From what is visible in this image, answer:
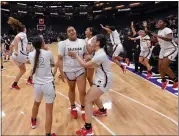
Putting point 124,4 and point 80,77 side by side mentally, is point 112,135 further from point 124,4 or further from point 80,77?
point 124,4

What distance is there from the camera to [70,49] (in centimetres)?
470

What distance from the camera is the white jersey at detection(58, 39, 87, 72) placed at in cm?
469

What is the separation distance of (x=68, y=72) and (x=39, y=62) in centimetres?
94

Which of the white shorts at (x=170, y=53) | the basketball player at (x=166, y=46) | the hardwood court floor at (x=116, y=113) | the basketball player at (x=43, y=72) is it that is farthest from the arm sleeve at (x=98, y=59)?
the white shorts at (x=170, y=53)

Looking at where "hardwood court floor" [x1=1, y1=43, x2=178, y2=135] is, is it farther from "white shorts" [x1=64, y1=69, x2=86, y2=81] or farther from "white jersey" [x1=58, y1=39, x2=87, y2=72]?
"white jersey" [x1=58, y1=39, x2=87, y2=72]

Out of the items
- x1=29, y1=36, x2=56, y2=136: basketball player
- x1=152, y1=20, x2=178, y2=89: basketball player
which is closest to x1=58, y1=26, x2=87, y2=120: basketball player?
x1=29, y1=36, x2=56, y2=136: basketball player

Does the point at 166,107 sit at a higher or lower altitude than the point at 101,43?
lower

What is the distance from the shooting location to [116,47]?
31.7 feet

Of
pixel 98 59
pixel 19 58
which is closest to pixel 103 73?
pixel 98 59

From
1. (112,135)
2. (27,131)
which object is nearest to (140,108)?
(112,135)

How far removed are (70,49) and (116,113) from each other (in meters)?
1.82

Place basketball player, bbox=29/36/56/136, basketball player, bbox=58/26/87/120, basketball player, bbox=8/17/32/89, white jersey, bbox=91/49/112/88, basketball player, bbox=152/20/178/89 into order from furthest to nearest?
basketball player, bbox=8/17/32/89
basketball player, bbox=152/20/178/89
basketball player, bbox=58/26/87/120
white jersey, bbox=91/49/112/88
basketball player, bbox=29/36/56/136

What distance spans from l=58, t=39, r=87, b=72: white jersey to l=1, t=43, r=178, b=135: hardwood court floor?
1100 mm

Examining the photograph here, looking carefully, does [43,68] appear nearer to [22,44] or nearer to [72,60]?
[72,60]
